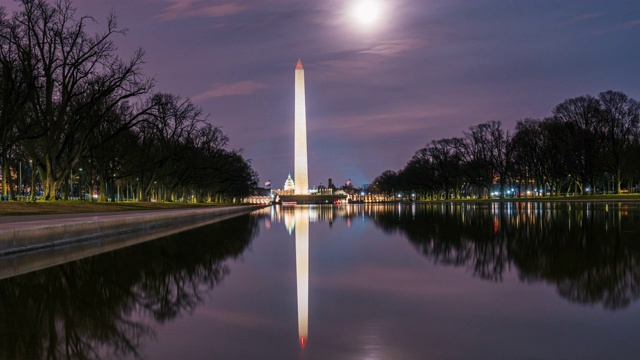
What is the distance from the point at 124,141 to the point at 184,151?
909 cm

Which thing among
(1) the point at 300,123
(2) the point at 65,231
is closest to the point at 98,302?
(2) the point at 65,231

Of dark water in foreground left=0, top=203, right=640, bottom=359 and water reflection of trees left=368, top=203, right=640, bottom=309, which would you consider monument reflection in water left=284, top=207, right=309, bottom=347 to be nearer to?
dark water in foreground left=0, top=203, right=640, bottom=359

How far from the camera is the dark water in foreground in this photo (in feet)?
21.6

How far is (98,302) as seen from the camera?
31.0 feet

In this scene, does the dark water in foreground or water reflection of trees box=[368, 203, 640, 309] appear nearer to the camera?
the dark water in foreground

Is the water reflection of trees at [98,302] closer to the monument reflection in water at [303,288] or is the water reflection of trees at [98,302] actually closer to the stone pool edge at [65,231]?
the monument reflection in water at [303,288]

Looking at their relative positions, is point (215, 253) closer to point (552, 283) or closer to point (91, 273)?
point (91, 273)

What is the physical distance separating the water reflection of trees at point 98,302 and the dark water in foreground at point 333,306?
25 millimetres

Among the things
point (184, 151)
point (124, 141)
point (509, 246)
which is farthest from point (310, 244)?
point (184, 151)

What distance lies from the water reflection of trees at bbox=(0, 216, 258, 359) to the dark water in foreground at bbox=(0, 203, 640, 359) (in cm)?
3

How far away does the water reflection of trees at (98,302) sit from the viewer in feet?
22.3

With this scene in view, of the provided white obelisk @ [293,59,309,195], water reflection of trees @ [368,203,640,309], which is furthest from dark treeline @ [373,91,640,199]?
water reflection of trees @ [368,203,640,309]

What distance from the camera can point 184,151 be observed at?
2542 inches

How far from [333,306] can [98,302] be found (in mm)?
3765
